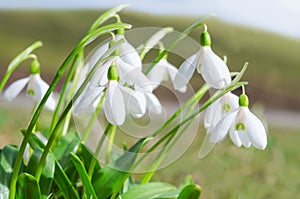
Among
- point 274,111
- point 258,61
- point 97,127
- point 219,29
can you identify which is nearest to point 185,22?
point 219,29

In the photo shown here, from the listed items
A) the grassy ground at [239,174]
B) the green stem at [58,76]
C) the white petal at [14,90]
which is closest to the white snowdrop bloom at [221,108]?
the green stem at [58,76]

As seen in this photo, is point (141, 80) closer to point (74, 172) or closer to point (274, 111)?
point (74, 172)

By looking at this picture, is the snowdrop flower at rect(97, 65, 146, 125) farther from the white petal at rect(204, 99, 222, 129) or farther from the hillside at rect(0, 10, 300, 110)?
the hillside at rect(0, 10, 300, 110)

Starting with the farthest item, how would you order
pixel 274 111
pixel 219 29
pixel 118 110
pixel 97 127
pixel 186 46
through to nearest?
pixel 219 29
pixel 274 111
pixel 97 127
pixel 186 46
pixel 118 110

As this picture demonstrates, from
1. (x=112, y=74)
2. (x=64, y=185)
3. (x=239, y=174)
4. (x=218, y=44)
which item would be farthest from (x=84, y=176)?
(x=218, y=44)

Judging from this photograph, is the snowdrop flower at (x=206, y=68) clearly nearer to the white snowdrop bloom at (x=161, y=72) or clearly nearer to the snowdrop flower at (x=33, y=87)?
the white snowdrop bloom at (x=161, y=72)

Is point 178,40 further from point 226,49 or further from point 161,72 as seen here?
point 226,49

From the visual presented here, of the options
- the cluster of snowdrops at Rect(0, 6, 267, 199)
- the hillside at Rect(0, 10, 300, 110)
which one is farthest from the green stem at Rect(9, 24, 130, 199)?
the hillside at Rect(0, 10, 300, 110)
